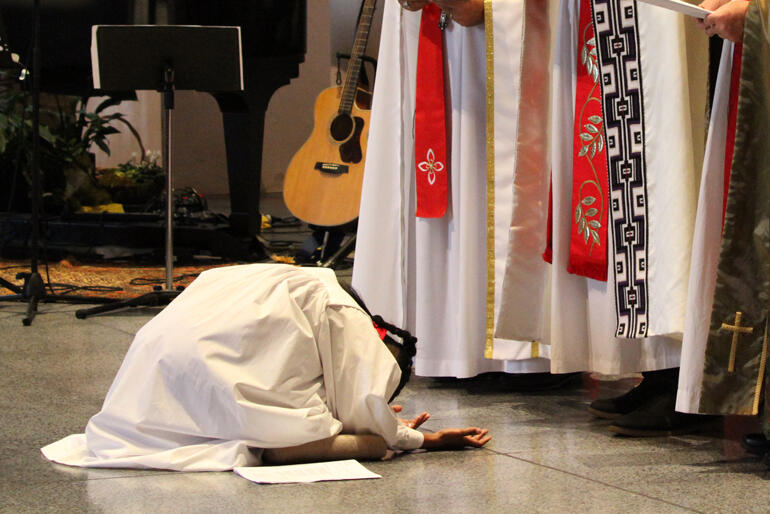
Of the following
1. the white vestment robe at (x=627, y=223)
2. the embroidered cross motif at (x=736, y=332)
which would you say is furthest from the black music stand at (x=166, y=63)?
the embroidered cross motif at (x=736, y=332)

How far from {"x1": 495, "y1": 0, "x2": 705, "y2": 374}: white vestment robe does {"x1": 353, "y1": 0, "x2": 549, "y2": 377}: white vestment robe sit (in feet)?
0.74

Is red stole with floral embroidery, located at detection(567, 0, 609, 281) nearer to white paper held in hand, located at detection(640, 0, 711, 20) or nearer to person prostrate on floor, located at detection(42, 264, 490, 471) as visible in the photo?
white paper held in hand, located at detection(640, 0, 711, 20)

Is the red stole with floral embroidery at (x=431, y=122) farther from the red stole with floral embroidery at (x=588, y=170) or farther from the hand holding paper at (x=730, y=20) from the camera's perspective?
the hand holding paper at (x=730, y=20)

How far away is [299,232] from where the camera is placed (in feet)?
27.8

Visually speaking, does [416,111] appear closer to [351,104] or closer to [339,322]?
[339,322]

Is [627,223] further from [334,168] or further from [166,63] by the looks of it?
[334,168]

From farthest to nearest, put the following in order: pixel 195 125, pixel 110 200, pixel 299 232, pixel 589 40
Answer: pixel 195 125 → pixel 299 232 → pixel 110 200 → pixel 589 40

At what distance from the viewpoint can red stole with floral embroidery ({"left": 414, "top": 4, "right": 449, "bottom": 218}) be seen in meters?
3.39

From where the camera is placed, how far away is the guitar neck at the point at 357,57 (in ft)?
17.5

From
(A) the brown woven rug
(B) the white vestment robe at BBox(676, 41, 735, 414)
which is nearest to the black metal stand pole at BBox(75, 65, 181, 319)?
(A) the brown woven rug

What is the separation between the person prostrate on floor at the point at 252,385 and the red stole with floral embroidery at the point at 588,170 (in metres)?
0.72

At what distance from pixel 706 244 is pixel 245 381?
3.71 ft

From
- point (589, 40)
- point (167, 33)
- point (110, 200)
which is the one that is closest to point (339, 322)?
point (589, 40)

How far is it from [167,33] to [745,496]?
3284 millimetres
